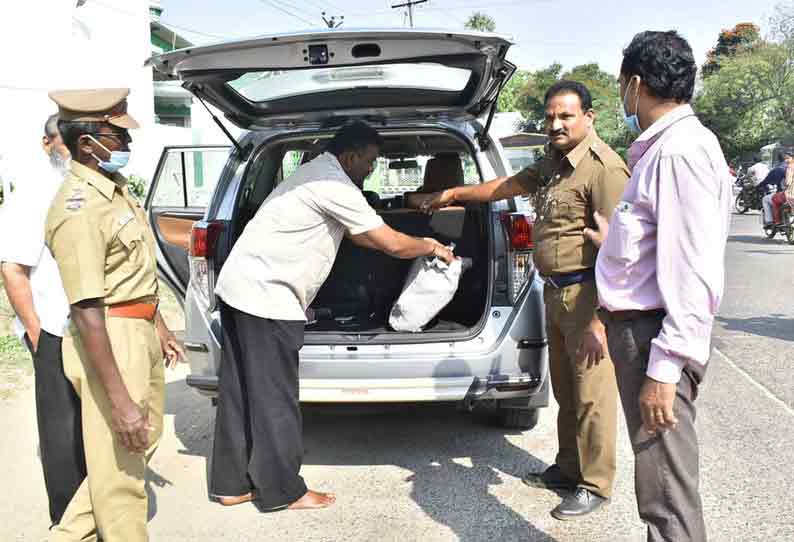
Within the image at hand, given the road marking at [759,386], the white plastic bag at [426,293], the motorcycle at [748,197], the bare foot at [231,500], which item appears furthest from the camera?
the motorcycle at [748,197]

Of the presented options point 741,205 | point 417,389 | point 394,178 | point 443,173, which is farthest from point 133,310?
point 741,205

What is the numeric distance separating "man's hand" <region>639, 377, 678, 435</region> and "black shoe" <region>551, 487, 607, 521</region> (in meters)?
1.29

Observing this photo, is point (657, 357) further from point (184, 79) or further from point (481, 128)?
point (184, 79)

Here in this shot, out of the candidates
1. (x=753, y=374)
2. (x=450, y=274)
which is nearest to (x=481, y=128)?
(x=450, y=274)

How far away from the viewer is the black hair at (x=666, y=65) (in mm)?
2145

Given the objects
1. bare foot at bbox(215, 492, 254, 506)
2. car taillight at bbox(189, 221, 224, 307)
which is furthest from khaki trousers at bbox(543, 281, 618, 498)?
car taillight at bbox(189, 221, 224, 307)

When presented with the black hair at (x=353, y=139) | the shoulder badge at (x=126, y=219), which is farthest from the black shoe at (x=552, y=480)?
the shoulder badge at (x=126, y=219)

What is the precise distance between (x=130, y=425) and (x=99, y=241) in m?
0.59

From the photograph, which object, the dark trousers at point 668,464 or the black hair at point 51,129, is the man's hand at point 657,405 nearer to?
the dark trousers at point 668,464

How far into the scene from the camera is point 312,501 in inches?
139

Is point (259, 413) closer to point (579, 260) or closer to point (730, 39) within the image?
point (579, 260)

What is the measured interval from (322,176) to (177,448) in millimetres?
1978

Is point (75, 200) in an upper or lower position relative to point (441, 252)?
upper

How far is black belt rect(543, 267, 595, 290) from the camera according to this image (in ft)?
10.6
